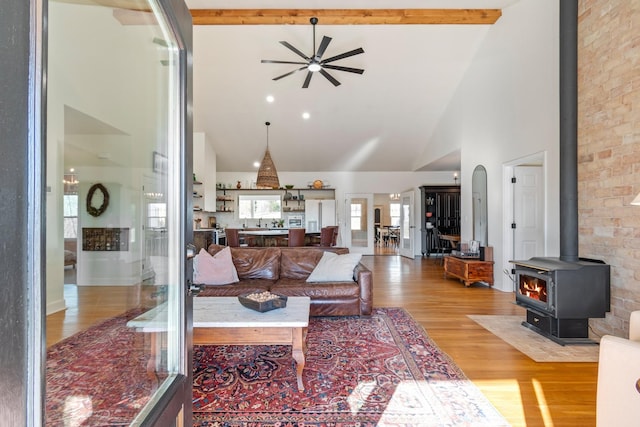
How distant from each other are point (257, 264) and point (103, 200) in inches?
116

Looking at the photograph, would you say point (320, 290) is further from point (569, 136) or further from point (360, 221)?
point (360, 221)

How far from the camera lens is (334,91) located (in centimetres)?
691

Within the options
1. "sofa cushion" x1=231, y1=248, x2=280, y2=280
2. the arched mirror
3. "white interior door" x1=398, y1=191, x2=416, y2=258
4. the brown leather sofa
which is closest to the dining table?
"white interior door" x1=398, y1=191, x2=416, y2=258

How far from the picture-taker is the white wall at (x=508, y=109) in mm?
4090

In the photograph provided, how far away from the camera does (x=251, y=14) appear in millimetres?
5066

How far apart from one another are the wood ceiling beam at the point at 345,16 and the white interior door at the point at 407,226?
520 centimetres

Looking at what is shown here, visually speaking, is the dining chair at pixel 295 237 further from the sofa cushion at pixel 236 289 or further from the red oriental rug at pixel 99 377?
the red oriental rug at pixel 99 377

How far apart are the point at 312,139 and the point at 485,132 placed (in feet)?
13.8

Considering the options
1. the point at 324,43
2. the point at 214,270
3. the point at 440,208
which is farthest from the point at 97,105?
the point at 440,208

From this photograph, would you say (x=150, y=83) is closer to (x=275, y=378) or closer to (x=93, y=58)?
(x=93, y=58)

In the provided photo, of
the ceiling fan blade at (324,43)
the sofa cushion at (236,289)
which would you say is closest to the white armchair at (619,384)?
the sofa cushion at (236,289)

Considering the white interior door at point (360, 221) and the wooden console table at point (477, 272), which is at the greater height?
the white interior door at point (360, 221)

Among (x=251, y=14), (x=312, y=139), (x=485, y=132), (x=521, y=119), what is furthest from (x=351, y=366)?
(x=312, y=139)

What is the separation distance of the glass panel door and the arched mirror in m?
5.62
